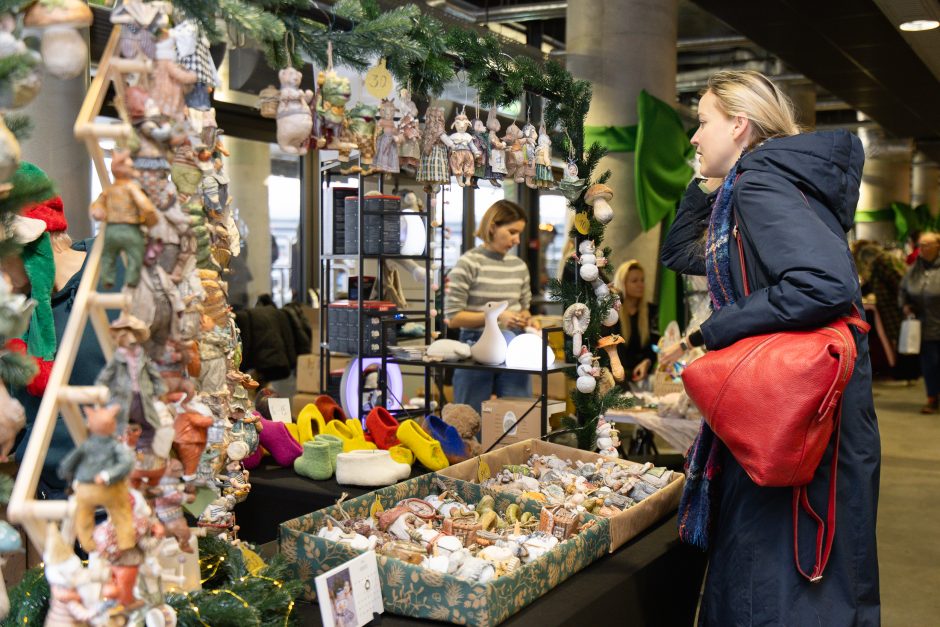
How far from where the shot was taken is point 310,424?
3125 millimetres

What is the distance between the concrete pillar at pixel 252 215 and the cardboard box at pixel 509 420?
3.89m

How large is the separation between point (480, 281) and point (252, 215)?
3.39 m

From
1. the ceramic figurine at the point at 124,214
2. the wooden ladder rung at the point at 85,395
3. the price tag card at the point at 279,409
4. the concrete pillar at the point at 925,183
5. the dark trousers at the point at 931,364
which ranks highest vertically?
the concrete pillar at the point at 925,183

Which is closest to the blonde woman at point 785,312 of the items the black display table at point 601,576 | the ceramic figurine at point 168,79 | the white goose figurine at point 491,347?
the black display table at point 601,576

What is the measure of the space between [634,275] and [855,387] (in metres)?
4.49

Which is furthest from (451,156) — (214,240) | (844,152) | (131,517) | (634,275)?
(634,275)

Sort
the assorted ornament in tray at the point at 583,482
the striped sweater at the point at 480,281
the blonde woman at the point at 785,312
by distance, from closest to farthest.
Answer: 1. the blonde woman at the point at 785,312
2. the assorted ornament in tray at the point at 583,482
3. the striped sweater at the point at 480,281

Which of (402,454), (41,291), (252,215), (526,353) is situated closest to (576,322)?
(526,353)

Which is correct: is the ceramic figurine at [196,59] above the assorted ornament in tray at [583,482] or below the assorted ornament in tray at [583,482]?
above

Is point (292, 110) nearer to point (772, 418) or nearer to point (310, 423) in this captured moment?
point (772, 418)

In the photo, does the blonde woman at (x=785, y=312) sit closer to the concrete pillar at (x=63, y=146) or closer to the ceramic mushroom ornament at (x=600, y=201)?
the ceramic mushroom ornament at (x=600, y=201)

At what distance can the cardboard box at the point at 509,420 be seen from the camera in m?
3.45

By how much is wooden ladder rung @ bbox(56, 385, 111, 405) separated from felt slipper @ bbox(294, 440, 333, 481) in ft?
5.36

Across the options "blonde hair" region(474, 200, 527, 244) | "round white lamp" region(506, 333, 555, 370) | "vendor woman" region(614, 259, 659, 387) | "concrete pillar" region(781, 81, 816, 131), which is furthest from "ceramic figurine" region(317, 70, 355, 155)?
"concrete pillar" region(781, 81, 816, 131)
